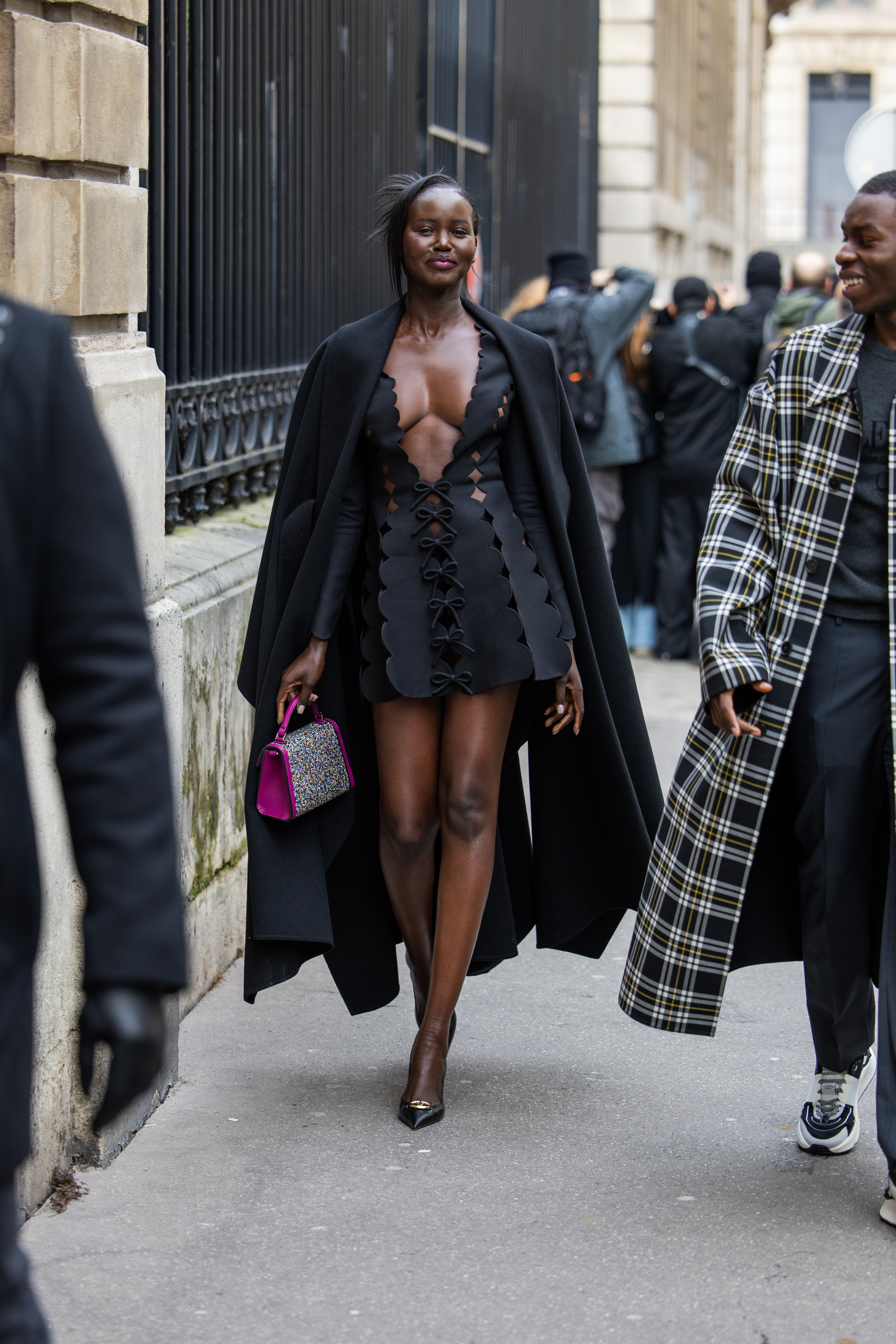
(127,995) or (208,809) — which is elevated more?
(127,995)

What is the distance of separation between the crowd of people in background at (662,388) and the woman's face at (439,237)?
4846mm

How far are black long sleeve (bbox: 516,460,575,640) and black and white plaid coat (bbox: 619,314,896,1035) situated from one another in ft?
1.48

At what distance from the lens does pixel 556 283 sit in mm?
8945

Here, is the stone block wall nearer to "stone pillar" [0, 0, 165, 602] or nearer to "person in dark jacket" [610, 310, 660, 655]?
"stone pillar" [0, 0, 165, 602]

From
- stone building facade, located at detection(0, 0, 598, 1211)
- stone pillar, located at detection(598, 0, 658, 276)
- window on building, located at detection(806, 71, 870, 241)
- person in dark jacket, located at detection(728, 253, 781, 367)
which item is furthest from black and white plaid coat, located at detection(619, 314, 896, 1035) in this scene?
window on building, located at detection(806, 71, 870, 241)

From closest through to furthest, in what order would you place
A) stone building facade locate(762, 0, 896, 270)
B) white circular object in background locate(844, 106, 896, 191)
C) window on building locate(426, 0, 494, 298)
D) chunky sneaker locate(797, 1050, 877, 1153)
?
1. chunky sneaker locate(797, 1050, 877, 1153)
2. window on building locate(426, 0, 494, 298)
3. white circular object in background locate(844, 106, 896, 191)
4. stone building facade locate(762, 0, 896, 270)

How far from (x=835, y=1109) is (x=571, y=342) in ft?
18.4

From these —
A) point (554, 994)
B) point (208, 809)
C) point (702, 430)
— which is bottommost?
point (554, 994)

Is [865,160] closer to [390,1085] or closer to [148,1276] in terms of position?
[390,1085]

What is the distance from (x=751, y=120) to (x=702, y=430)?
21258 millimetres

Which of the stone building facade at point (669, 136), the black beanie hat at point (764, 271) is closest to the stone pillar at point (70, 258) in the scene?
the black beanie hat at point (764, 271)

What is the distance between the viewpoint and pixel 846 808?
349 centimetres

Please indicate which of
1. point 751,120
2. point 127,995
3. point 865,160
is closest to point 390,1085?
point 127,995

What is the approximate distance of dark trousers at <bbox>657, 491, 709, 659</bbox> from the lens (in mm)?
9859
